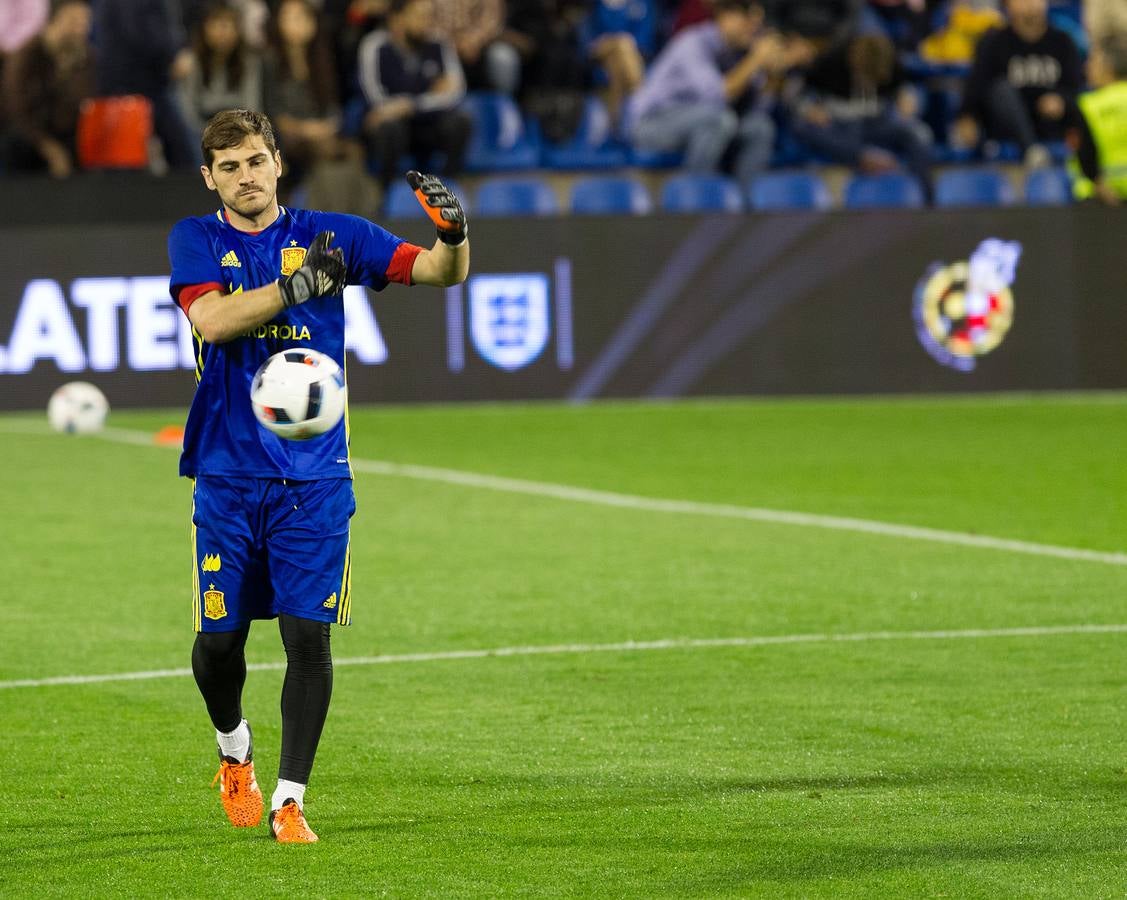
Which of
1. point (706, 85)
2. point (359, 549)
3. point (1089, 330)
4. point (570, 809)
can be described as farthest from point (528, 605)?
point (706, 85)

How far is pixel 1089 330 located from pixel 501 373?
4721 millimetres

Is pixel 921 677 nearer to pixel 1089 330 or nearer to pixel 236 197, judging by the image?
pixel 236 197

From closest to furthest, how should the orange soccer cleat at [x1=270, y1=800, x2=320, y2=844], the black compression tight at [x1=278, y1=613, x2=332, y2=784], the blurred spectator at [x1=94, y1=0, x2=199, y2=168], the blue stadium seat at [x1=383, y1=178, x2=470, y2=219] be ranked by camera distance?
the orange soccer cleat at [x1=270, y1=800, x2=320, y2=844], the black compression tight at [x1=278, y1=613, x2=332, y2=784], the blurred spectator at [x1=94, y1=0, x2=199, y2=168], the blue stadium seat at [x1=383, y1=178, x2=470, y2=219]

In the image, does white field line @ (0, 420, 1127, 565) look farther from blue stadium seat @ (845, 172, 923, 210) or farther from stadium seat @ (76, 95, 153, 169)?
blue stadium seat @ (845, 172, 923, 210)

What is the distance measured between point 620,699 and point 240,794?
6.42 ft

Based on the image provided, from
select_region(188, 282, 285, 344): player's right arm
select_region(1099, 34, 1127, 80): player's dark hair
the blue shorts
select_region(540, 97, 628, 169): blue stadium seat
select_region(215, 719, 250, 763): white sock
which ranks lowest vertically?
select_region(215, 719, 250, 763): white sock

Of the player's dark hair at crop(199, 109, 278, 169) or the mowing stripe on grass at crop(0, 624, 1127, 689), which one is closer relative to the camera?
the player's dark hair at crop(199, 109, 278, 169)

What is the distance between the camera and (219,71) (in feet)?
58.0

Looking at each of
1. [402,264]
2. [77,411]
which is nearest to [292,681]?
[402,264]

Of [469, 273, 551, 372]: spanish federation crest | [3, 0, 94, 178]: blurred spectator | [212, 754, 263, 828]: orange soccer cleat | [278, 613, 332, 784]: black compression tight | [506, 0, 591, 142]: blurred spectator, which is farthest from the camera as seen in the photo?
[506, 0, 591, 142]: blurred spectator

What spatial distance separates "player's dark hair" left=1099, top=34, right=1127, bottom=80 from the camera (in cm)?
1705

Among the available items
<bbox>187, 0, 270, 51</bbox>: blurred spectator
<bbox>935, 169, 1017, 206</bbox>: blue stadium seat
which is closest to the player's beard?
<bbox>187, 0, 270, 51</bbox>: blurred spectator

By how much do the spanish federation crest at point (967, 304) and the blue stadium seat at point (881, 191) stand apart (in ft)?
5.69

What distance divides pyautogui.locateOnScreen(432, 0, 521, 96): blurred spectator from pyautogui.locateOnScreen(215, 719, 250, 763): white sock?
14347 millimetres
